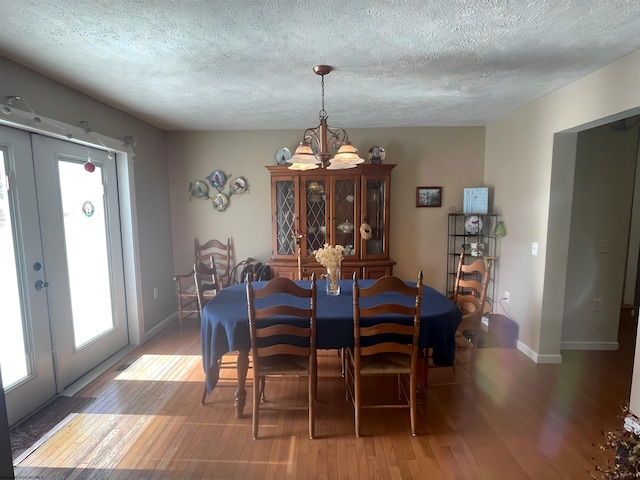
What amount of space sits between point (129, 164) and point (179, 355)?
6.34 ft

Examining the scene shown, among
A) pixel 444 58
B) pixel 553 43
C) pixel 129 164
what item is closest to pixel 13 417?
pixel 129 164

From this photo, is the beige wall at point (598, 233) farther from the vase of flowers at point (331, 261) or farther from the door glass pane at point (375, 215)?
the vase of flowers at point (331, 261)

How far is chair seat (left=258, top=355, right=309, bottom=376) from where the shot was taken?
6.62ft

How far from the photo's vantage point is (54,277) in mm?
2438

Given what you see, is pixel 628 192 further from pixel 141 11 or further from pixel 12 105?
pixel 12 105

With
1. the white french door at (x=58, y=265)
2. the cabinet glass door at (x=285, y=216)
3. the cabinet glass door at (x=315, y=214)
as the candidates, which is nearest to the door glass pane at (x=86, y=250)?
the white french door at (x=58, y=265)

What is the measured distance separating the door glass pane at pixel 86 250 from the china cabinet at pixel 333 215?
1656mm

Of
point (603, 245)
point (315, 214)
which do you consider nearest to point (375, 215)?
point (315, 214)

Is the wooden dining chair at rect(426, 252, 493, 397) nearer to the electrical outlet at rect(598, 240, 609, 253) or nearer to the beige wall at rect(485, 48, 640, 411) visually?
the beige wall at rect(485, 48, 640, 411)

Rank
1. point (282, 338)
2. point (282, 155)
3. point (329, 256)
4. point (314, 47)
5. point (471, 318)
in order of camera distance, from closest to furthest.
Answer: point (314, 47)
point (282, 338)
point (329, 256)
point (471, 318)
point (282, 155)

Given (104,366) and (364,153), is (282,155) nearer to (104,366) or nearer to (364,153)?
(364,153)

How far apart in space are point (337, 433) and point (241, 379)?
71cm

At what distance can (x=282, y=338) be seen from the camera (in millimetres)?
2137

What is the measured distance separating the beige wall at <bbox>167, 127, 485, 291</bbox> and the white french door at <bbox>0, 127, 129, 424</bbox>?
0.97 meters
